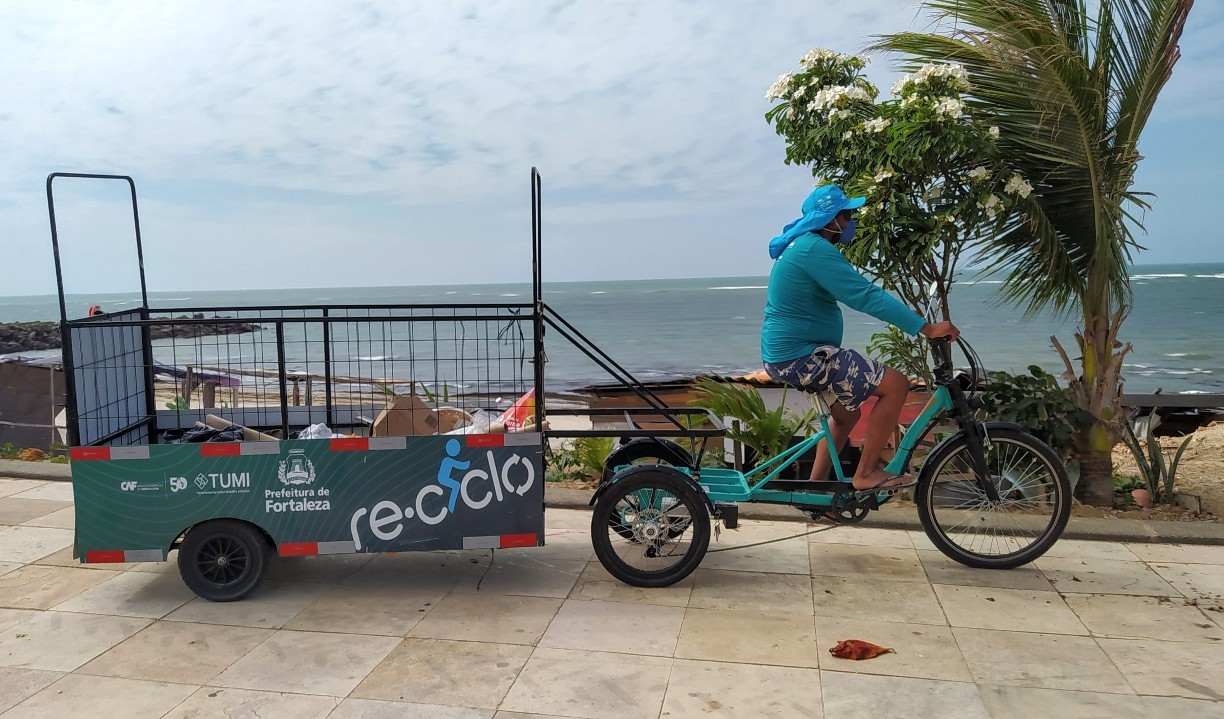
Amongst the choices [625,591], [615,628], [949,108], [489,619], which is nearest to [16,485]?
[489,619]

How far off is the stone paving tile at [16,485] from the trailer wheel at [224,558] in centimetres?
330

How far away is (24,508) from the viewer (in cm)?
636

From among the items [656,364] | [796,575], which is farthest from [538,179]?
[656,364]

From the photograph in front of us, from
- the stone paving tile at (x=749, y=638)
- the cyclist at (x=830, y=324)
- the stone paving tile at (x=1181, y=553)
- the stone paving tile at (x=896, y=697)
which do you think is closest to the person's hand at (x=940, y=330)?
the cyclist at (x=830, y=324)

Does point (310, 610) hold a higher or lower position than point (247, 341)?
lower

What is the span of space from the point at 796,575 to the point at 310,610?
2550 mm

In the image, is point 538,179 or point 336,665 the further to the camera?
point 538,179

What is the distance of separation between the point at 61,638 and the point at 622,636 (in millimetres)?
2605

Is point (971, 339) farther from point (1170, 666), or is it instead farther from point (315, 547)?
point (315, 547)

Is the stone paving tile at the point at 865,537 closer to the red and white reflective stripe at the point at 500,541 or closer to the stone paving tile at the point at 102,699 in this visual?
the red and white reflective stripe at the point at 500,541

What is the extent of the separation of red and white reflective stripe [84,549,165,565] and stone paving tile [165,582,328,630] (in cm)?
30

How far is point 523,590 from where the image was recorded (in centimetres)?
463

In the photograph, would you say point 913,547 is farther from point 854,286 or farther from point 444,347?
point 444,347

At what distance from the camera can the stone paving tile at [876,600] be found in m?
4.22
